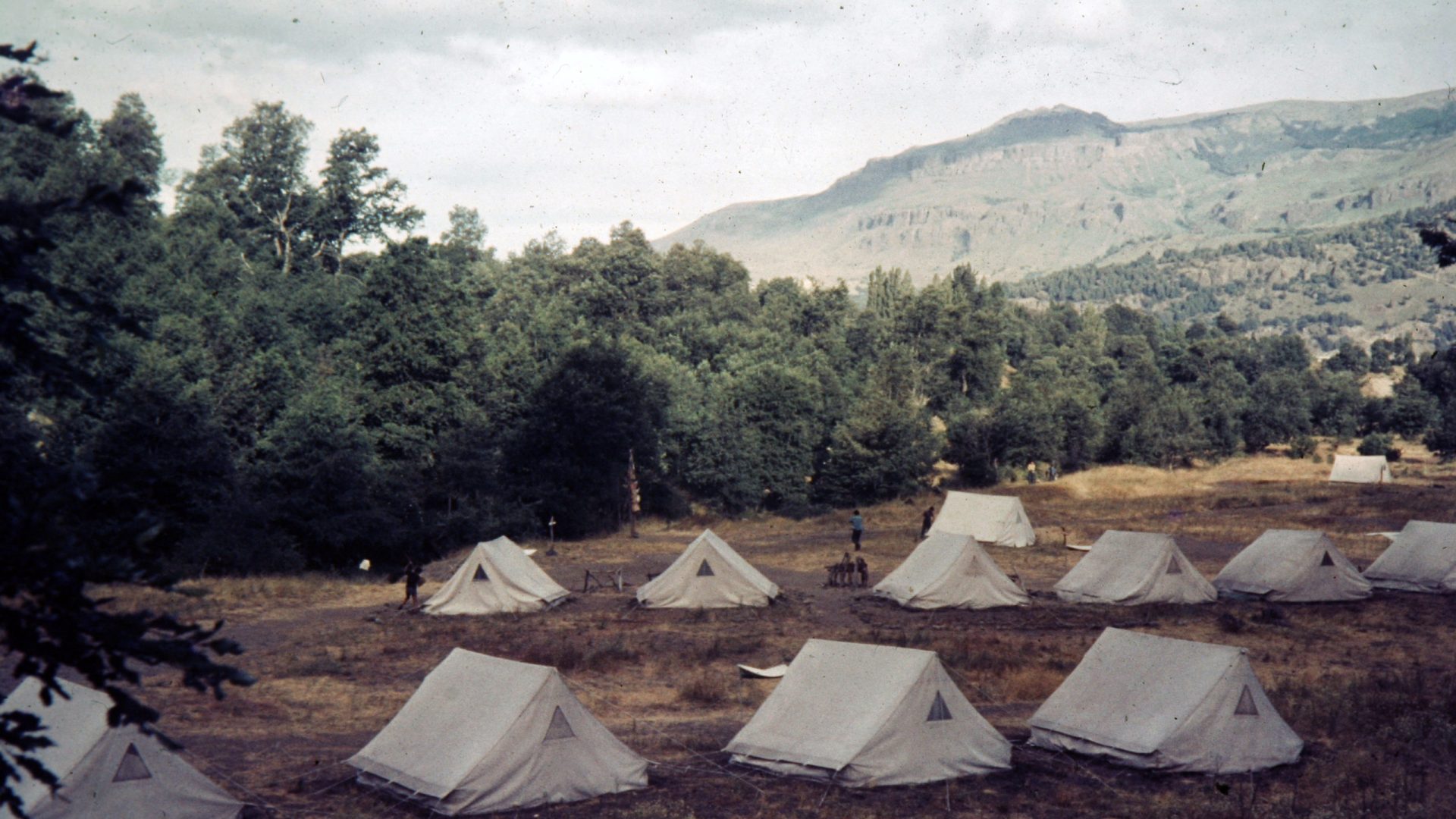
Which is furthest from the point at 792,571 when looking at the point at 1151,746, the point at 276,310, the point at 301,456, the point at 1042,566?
the point at 276,310

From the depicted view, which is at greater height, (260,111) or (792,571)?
(260,111)

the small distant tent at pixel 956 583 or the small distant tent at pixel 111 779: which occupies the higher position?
the small distant tent at pixel 111 779

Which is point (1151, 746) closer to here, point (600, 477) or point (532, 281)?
point (600, 477)

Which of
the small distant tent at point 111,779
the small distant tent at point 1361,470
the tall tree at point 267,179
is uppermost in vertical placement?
the tall tree at point 267,179

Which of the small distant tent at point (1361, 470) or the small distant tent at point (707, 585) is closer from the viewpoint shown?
the small distant tent at point (707, 585)

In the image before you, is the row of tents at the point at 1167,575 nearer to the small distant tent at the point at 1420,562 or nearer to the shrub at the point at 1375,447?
the small distant tent at the point at 1420,562

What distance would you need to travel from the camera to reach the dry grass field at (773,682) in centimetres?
1869

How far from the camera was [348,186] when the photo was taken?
9150 centimetres

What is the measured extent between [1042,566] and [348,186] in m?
67.8

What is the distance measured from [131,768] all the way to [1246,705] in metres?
18.6

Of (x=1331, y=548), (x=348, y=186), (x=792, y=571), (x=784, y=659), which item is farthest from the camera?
(x=348, y=186)

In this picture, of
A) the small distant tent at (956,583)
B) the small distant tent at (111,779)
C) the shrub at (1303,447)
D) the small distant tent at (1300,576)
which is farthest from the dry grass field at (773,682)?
the shrub at (1303,447)

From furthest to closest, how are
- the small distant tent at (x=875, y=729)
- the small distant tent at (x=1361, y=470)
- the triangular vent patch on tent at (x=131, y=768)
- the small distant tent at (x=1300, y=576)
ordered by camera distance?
the small distant tent at (x=1361, y=470) → the small distant tent at (x=1300, y=576) → the small distant tent at (x=875, y=729) → the triangular vent patch on tent at (x=131, y=768)

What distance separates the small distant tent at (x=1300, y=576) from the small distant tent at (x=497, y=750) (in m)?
26.4
